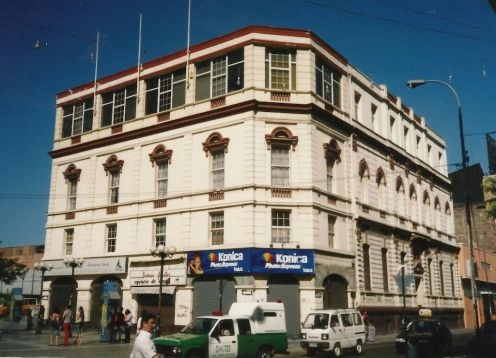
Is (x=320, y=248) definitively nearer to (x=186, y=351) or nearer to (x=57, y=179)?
(x=186, y=351)

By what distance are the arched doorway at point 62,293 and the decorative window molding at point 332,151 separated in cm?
2002

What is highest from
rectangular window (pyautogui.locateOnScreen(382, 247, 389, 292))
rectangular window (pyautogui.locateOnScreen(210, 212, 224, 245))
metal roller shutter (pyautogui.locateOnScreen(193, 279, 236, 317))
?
rectangular window (pyautogui.locateOnScreen(210, 212, 224, 245))

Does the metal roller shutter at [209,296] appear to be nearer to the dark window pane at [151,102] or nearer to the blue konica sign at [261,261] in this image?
the blue konica sign at [261,261]

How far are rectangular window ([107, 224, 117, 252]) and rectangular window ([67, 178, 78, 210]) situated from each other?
14.5ft

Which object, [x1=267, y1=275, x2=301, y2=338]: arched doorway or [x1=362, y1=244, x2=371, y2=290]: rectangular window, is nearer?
[x1=267, y1=275, x2=301, y2=338]: arched doorway

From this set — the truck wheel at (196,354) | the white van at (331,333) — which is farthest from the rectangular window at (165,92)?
the truck wheel at (196,354)

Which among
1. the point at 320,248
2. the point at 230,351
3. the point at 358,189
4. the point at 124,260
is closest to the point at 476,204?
the point at 358,189

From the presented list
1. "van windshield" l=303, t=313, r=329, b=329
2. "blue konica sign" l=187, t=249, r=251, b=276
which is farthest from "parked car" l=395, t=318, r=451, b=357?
"blue konica sign" l=187, t=249, r=251, b=276

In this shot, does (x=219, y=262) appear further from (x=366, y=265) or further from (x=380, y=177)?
(x=380, y=177)

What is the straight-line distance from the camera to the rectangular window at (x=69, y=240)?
3803 centimetres

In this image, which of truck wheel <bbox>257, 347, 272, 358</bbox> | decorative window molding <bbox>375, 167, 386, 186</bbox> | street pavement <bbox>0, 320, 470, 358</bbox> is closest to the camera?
truck wheel <bbox>257, 347, 272, 358</bbox>

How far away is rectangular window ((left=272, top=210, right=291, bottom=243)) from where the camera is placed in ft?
95.7

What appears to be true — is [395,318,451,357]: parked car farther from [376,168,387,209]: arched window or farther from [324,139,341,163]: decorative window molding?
[376,168,387,209]: arched window

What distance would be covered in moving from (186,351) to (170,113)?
2116cm
